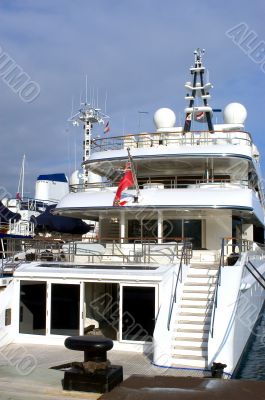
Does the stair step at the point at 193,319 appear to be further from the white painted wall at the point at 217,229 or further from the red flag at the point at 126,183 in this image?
the white painted wall at the point at 217,229

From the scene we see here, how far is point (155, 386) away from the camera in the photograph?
18.6 feet

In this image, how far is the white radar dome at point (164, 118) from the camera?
22.4 meters

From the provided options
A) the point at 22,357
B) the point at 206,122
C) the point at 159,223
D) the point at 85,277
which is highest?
the point at 206,122

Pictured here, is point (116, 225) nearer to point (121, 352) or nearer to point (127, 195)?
point (127, 195)

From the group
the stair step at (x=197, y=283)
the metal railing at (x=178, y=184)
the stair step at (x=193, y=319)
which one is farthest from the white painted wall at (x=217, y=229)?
the stair step at (x=193, y=319)

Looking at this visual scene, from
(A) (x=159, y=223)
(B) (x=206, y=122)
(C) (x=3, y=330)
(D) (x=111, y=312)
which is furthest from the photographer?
(B) (x=206, y=122)

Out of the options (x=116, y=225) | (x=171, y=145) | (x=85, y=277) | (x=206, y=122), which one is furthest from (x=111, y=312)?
(x=206, y=122)

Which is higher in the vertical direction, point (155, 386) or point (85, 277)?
point (85, 277)

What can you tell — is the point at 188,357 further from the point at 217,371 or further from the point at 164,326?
the point at 217,371

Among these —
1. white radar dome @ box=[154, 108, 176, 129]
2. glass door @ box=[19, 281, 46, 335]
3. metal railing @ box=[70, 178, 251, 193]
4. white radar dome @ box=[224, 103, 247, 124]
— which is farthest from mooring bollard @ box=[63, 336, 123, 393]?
white radar dome @ box=[224, 103, 247, 124]

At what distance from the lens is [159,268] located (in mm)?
13094

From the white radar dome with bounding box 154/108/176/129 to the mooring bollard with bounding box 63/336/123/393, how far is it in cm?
1476

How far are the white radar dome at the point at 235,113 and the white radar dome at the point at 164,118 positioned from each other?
8.57 ft

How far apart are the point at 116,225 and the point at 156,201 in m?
4.06
